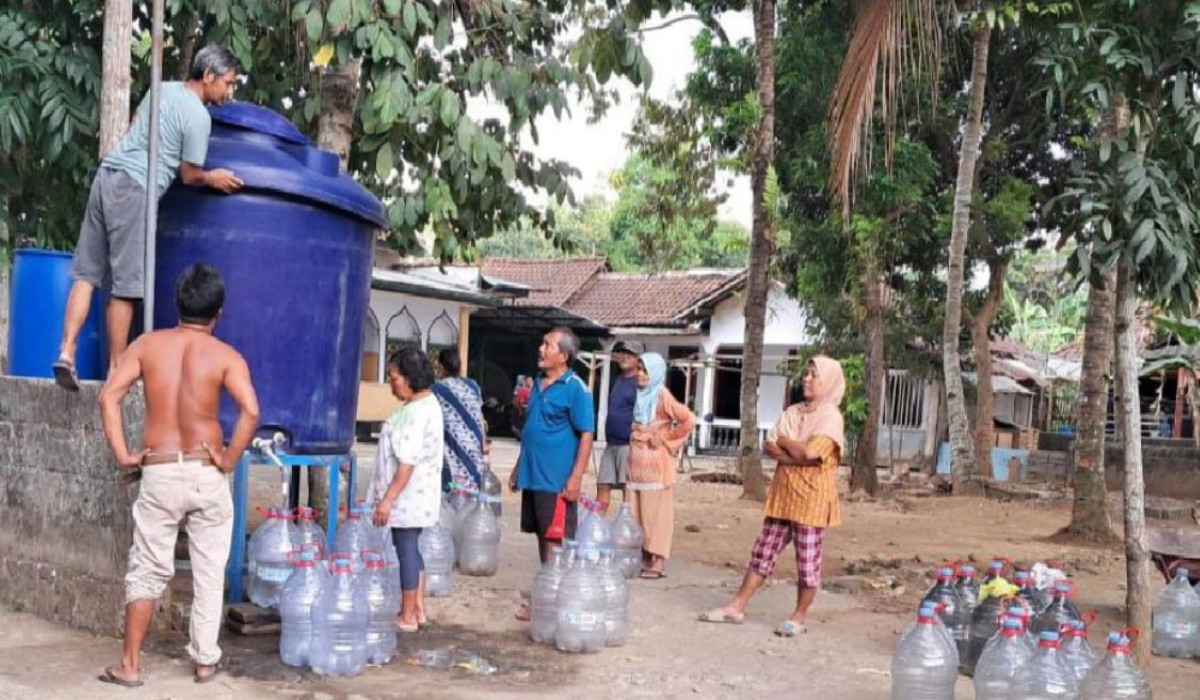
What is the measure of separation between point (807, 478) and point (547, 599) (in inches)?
58.5

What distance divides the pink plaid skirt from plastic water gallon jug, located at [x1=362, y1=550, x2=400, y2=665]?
1.99 m

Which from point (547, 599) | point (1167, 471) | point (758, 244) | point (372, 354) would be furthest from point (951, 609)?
Answer: point (372, 354)

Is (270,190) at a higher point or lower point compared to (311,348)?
higher

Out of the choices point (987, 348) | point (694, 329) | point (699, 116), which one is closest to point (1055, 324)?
point (694, 329)

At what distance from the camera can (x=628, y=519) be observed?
7.97 meters

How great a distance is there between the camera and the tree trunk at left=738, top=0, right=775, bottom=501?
1348 centimetres

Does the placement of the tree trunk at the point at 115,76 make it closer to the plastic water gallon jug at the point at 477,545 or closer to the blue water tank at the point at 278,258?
the blue water tank at the point at 278,258

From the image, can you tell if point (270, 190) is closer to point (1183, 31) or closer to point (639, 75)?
point (639, 75)

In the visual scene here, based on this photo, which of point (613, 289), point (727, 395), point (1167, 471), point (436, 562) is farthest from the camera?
point (613, 289)

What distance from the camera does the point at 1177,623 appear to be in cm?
648

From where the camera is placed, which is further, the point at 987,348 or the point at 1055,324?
the point at 1055,324

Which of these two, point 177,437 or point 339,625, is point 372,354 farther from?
point 177,437

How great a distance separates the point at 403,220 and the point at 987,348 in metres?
12.3

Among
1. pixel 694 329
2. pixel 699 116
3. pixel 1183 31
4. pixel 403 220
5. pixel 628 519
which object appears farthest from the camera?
pixel 694 329
